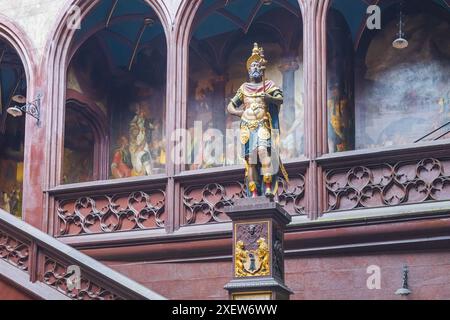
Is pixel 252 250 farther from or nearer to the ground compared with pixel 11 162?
nearer to the ground

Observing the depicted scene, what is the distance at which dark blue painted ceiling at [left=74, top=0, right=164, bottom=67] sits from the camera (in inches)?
782

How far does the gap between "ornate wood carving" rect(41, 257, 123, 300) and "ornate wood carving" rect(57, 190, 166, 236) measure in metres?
3.85

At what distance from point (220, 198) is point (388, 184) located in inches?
105

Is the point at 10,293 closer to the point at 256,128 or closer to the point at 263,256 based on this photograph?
the point at 263,256

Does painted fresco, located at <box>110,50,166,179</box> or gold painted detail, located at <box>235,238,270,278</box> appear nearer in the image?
gold painted detail, located at <box>235,238,270,278</box>

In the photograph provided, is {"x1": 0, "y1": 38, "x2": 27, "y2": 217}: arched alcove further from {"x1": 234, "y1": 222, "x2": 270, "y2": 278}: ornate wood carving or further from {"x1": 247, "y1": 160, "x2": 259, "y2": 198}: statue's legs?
{"x1": 234, "y1": 222, "x2": 270, "y2": 278}: ornate wood carving

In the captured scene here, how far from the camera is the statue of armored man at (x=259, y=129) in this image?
1276 centimetres

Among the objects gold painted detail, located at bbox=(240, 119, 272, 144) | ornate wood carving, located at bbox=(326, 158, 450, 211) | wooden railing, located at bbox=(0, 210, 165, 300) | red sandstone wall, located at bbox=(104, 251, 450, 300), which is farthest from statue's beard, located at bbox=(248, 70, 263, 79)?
red sandstone wall, located at bbox=(104, 251, 450, 300)

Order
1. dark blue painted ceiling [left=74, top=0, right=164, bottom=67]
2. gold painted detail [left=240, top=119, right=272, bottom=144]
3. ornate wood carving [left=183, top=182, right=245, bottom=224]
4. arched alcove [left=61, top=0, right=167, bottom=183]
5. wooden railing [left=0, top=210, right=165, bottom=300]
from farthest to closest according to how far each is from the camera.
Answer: arched alcove [left=61, top=0, right=167, bottom=183] → dark blue painted ceiling [left=74, top=0, right=164, bottom=67] → ornate wood carving [left=183, top=182, right=245, bottom=224] → wooden railing [left=0, top=210, right=165, bottom=300] → gold painted detail [left=240, top=119, right=272, bottom=144]

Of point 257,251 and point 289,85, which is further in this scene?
point 289,85

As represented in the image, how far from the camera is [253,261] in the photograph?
11992mm

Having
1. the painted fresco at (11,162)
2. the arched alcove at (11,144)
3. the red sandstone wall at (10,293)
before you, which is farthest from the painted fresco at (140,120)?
the red sandstone wall at (10,293)

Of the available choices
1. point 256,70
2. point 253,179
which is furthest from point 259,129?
point 256,70
